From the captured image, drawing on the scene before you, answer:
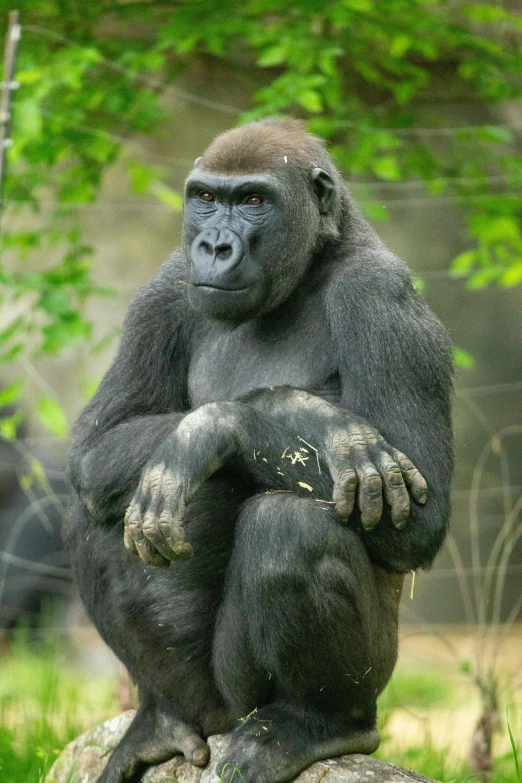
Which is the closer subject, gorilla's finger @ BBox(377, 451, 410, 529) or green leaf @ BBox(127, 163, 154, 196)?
gorilla's finger @ BBox(377, 451, 410, 529)

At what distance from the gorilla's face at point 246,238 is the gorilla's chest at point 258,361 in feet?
0.46

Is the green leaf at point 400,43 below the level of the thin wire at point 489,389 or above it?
above

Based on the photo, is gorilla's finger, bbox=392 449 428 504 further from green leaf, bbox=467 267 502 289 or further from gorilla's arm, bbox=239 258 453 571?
green leaf, bbox=467 267 502 289

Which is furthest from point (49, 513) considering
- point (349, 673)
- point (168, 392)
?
point (349, 673)

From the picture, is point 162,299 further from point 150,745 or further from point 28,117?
point 28,117

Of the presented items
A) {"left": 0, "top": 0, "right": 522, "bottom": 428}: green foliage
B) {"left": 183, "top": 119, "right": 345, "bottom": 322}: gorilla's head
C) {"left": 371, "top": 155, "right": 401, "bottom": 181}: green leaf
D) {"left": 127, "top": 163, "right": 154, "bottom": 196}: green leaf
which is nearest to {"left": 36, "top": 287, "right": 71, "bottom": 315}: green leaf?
{"left": 0, "top": 0, "right": 522, "bottom": 428}: green foliage

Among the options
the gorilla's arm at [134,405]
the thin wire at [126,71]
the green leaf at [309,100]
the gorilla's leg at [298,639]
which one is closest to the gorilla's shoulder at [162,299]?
the gorilla's arm at [134,405]

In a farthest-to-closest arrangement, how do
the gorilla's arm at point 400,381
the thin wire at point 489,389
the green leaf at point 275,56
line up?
the thin wire at point 489,389 → the green leaf at point 275,56 → the gorilla's arm at point 400,381

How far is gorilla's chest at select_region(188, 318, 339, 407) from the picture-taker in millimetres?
3455

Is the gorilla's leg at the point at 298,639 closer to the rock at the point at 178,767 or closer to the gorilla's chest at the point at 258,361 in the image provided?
the rock at the point at 178,767

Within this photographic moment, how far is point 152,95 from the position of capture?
6.24 metres

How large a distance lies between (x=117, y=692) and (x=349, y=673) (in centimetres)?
269

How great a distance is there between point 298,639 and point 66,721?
6.89 ft

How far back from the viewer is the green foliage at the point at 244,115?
17.8 feet
